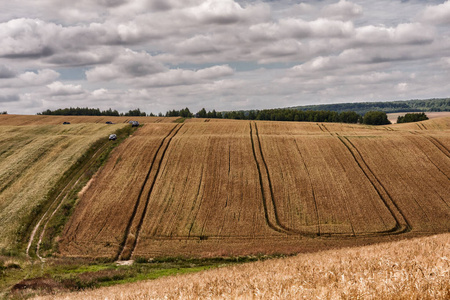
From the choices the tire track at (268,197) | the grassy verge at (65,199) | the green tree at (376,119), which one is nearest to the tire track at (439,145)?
the tire track at (268,197)

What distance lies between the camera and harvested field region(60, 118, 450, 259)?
39344 mm

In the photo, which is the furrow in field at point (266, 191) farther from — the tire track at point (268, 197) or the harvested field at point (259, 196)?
the harvested field at point (259, 196)

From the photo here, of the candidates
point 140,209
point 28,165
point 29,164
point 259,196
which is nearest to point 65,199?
point 140,209

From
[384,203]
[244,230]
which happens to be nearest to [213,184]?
[244,230]

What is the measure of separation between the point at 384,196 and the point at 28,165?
5763 cm

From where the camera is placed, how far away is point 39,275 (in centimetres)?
3067

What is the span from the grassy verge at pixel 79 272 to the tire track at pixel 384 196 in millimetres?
17753

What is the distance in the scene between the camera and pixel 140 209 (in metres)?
45.6

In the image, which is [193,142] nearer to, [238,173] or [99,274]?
[238,173]

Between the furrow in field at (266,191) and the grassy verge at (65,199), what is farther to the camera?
the furrow in field at (266,191)

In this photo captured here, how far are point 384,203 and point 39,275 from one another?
4042cm

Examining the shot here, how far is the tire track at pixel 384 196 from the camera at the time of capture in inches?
1606

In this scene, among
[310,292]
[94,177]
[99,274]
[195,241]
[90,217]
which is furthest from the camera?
[94,177]

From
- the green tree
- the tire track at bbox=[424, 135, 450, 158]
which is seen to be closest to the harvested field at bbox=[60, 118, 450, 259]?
the tire track at bbox=[424, 135, 450, 158]
